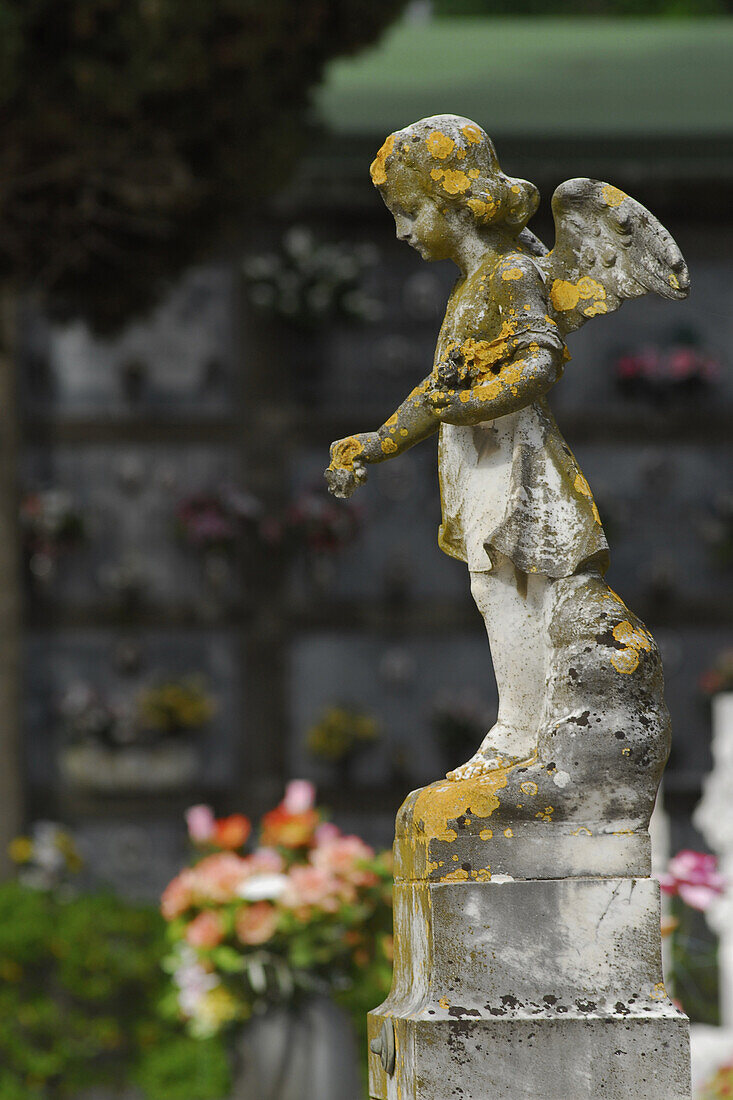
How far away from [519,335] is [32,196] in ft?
18.9

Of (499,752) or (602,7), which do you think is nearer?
(499,752)

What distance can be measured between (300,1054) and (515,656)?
2.37 meters

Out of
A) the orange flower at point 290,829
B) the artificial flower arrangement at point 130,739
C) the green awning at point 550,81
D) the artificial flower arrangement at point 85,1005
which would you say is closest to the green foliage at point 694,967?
the orange flower at point 290,829

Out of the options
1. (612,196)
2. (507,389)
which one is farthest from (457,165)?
(507,389)

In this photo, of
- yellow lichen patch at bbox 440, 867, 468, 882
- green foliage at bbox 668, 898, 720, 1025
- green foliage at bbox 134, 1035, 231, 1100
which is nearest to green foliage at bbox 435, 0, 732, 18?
green foliage at bbox 668, 898, 720, 1025

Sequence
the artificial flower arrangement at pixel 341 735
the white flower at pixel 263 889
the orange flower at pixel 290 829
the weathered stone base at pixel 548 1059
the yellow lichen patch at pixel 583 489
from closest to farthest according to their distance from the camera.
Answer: the weathered stone base at pixel 548 1059 → the yellow lichen patch at pixel 583 489 → the white flower at pixel 263 889 → the orange flower at pixel 290 829 → the artificial flower arrangement at pixel 341 735

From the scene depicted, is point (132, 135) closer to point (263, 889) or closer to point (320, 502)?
point (320, 502)

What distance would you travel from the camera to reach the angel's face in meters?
2.72

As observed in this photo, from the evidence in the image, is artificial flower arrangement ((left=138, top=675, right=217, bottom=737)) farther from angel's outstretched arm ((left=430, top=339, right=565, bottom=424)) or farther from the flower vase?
angel's outstretched arm ((left=430, top=339, right=565, bottom=424))

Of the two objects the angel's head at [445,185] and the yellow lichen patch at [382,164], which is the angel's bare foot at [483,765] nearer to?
the angel's head at [445,185]

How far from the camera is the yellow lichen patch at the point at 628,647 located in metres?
2.52

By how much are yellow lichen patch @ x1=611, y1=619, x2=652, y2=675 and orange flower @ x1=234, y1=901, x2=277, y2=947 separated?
2.19 metres

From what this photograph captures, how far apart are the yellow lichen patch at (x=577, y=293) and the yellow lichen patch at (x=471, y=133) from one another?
29 centimetres

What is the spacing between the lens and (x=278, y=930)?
14.5ft
